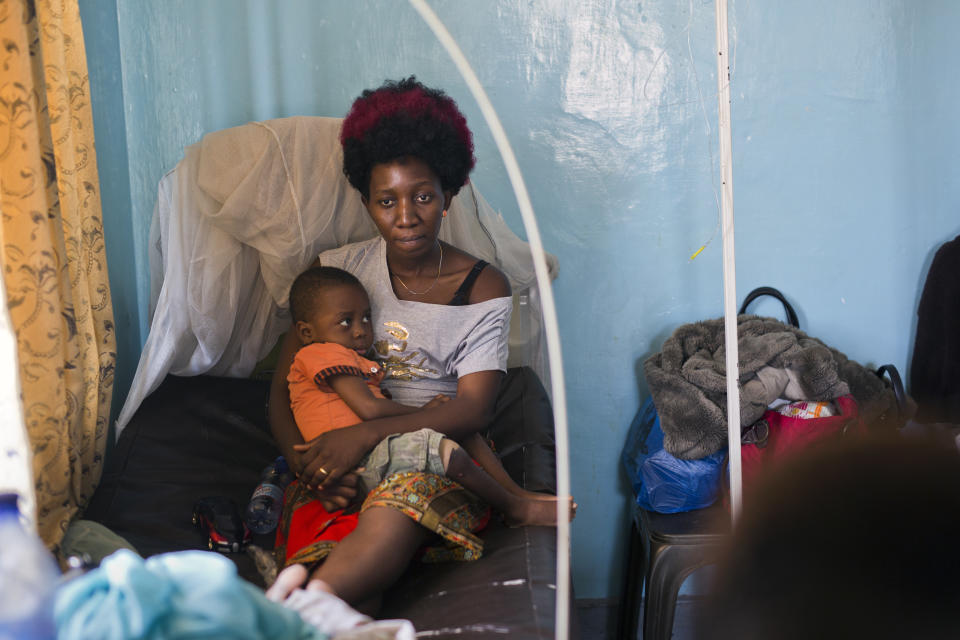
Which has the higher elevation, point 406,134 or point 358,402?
point 406,134

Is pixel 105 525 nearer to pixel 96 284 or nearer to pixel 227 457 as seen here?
pixel 227 457

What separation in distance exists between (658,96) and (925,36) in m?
0.78

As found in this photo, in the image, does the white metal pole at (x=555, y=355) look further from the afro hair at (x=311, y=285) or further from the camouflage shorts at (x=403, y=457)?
the afro hair at (x=311, y=285)

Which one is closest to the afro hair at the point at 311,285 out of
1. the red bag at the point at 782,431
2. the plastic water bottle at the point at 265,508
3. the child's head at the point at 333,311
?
the child's head at the point at 333,311

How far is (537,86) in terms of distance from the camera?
214 cm

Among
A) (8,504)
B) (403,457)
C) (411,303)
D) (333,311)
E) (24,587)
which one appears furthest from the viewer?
(411,303)

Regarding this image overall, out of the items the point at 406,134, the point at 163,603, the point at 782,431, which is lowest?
the point at 782,431

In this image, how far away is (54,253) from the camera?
1373 millimetres

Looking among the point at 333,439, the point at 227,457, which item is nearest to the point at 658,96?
the point at 333,439

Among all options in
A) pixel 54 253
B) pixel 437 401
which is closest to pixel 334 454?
pixel 437 401

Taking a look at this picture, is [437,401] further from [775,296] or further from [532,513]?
[775,296]

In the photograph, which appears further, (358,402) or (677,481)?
(677,481)

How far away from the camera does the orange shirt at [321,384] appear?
159 cm

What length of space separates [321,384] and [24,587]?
990 mm
